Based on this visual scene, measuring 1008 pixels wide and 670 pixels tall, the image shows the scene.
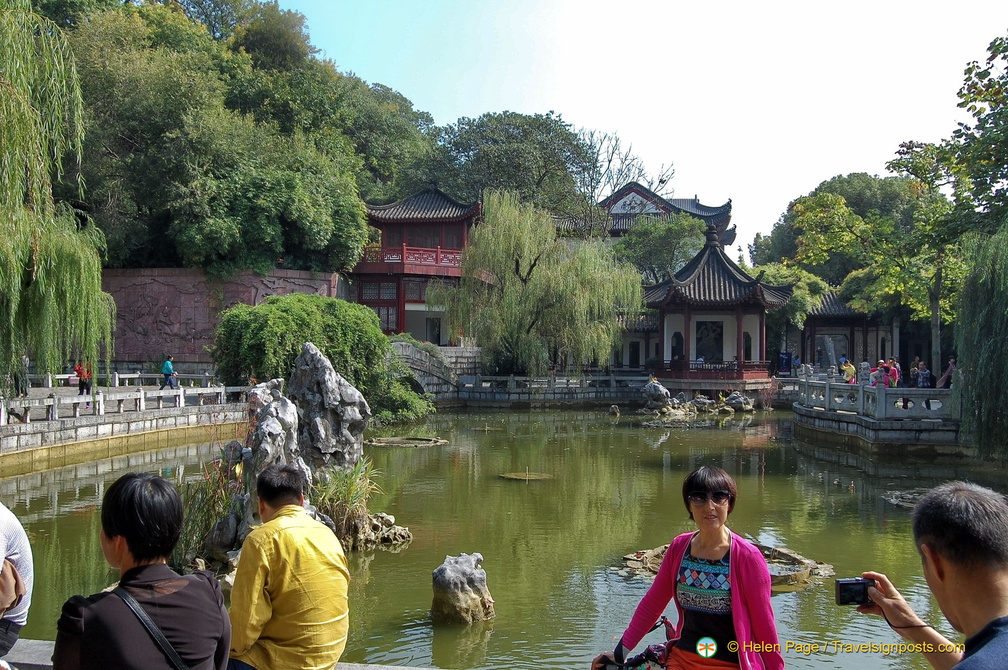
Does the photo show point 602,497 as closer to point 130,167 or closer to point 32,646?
point 32,646

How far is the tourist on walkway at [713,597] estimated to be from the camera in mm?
2314

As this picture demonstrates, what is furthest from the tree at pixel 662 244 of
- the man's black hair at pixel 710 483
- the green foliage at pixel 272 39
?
the man's black hair at pixel 710 483

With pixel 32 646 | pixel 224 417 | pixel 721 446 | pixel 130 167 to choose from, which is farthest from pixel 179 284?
pixel 32 646

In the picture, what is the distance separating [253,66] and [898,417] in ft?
85.2

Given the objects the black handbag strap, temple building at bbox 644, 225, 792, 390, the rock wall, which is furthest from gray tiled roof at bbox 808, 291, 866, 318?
the black handbag strap

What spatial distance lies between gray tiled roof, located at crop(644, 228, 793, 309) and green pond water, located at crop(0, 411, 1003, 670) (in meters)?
7.92

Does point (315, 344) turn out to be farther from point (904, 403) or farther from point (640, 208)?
point (640, 208)

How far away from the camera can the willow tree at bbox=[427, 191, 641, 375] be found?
73.3 ft

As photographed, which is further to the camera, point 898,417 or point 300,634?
point 898,417

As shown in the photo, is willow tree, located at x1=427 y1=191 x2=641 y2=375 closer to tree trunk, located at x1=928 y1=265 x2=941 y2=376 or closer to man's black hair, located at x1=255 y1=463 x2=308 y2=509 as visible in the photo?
tree trunk, located at x1=928 y1=265 x2=941 y2=376

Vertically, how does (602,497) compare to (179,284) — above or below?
below

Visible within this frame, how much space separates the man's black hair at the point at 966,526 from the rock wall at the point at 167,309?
2194cm

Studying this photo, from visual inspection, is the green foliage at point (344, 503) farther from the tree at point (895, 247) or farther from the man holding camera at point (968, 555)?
the tree at point (895, 247)

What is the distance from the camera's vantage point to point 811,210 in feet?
61.7
